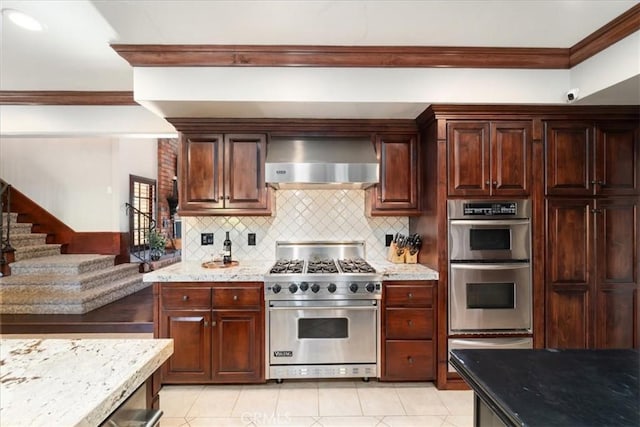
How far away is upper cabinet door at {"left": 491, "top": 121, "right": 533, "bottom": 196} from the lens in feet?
9.04

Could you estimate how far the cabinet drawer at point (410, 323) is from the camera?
2.78 metres

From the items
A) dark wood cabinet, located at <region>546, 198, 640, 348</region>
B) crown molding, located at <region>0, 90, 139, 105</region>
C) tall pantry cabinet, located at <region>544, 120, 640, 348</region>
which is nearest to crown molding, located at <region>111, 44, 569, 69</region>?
tall pantry cabinet, located at <region>544, 120, 640, 348</region>

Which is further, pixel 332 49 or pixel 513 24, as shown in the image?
pixel 332 49

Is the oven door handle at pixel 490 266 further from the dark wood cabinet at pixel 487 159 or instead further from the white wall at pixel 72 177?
the white wall at pixel 72 177

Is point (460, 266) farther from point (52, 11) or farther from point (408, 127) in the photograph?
point (52, 11)

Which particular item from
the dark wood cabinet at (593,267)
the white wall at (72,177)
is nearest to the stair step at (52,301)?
the white wall at (72,177)

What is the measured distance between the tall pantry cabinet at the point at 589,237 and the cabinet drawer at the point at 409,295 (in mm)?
1025

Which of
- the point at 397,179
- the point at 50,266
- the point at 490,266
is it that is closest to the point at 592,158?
the point at 490,266

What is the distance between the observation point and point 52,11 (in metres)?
2.09

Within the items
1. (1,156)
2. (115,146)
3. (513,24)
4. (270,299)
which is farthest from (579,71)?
(1,156)

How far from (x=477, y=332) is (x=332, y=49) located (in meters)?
2.63

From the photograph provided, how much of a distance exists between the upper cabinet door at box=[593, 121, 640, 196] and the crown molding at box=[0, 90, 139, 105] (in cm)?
451

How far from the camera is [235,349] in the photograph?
9.04 feet

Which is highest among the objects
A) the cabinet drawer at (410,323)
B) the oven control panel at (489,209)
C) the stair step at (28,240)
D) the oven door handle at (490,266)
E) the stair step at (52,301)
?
the oven control panel at (489,209)
